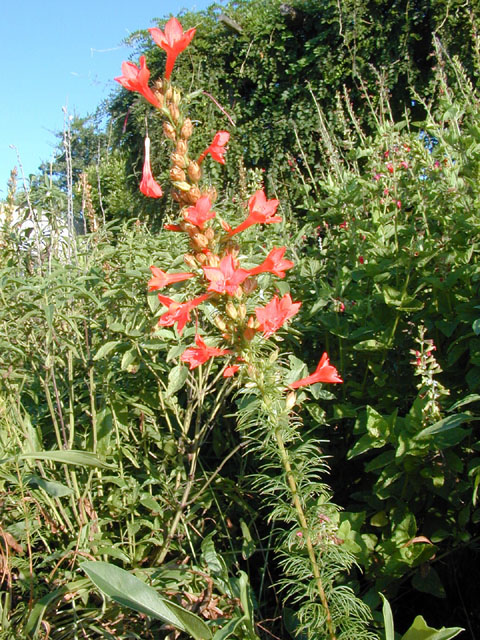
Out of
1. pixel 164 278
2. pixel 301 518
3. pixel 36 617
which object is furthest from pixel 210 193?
pixel 36 617

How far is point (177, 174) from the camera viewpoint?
93 centimetres

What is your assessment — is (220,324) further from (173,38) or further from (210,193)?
(173,38)

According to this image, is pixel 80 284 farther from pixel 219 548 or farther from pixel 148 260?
pixel 219 548

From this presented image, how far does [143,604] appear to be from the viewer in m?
0.95

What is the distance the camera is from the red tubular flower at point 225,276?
2.89 ft

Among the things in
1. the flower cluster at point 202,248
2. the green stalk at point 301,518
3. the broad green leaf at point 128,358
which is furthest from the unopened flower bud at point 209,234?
the broad green leaf at point 128,358

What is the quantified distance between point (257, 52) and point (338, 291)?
18.7 ft

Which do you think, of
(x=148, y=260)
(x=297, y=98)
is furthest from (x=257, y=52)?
(x=148, y=260)

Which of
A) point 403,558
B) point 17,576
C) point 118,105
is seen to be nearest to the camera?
point 403,558

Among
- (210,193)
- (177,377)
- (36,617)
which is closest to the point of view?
(210,193)

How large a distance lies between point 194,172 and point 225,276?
0.19 meters

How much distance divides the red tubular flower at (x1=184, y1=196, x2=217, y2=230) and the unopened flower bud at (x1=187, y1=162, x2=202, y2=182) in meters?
0.06

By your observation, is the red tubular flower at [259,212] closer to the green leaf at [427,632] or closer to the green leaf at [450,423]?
the green leaf at [450,423]

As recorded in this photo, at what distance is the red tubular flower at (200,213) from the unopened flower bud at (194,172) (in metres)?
0.06
